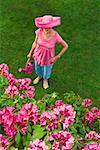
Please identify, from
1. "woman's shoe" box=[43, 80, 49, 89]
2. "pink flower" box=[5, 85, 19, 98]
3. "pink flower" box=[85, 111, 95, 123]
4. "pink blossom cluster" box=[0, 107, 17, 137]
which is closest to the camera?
"pink blossom cluster" box=[0, 107, 17, 137]

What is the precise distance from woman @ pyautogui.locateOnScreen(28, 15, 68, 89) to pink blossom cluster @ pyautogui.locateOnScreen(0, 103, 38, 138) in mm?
2599

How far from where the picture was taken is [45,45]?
5.89 metres

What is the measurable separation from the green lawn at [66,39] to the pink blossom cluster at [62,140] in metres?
3.60

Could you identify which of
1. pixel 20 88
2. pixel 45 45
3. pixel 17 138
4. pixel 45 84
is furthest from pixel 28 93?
pixel 45 84

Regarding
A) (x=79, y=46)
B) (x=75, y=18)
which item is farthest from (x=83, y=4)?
(x=79, y=46)

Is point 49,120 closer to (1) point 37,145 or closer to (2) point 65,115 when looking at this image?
(2) point 65,115

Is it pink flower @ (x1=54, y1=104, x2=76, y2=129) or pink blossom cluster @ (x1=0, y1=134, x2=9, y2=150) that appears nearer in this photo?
pink blossom cluster @ (x1=0, y1=134, x2=9, y2=150)

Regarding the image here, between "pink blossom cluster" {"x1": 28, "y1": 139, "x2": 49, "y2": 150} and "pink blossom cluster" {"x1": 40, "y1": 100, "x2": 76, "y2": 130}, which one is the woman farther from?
"pink blossom cluster" {"x1": 28, "y1": 139, "x2": 49, "y2": 150}

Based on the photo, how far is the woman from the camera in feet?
18.2

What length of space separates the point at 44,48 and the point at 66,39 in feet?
5.35

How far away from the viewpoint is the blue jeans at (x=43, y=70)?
249 inches

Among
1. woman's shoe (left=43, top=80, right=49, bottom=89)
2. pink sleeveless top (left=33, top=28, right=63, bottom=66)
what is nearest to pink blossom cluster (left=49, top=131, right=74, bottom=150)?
pink sleeveless top (left=33, top=28, right=63, bottom=66)

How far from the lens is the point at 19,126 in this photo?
297 cm

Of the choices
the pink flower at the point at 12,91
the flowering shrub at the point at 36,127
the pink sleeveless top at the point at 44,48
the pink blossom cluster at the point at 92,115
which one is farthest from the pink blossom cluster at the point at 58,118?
the pink sleeveless top at the point at 44,48
